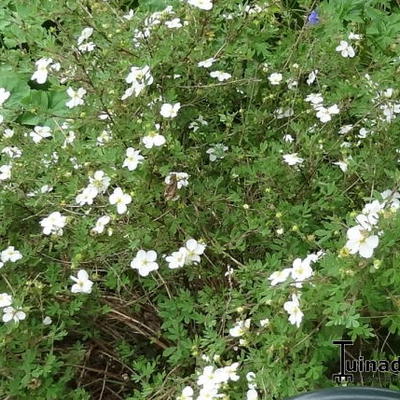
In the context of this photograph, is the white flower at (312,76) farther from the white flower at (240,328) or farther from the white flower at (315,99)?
the white flower at (240,328)

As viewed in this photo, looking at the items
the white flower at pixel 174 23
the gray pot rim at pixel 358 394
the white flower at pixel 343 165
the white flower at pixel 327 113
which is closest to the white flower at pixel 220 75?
the white flower at pixel 174 23

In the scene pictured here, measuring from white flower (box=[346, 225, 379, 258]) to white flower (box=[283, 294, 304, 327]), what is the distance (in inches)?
5.7

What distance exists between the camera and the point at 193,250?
141cm

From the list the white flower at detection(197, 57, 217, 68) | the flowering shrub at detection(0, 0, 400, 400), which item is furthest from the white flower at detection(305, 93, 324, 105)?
the white flower at detection(197, 57, 217, 68)

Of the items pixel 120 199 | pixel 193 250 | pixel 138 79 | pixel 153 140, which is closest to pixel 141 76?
pixel 138 79

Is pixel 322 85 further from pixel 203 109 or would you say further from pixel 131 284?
pixel 131 284

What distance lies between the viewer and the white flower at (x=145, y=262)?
141 cm

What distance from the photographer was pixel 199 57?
1.65m

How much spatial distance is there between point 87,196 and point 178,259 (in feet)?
0.77

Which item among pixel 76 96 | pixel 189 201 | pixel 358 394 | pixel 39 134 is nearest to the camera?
pixel 358 394

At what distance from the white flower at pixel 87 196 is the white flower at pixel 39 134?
32 centimetres

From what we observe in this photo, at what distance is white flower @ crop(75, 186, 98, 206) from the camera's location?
1.47 metres

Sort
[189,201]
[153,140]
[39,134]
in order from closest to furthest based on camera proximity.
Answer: [153,140] < [189,201] < [39,134]

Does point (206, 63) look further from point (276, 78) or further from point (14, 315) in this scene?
point (14, 315)
